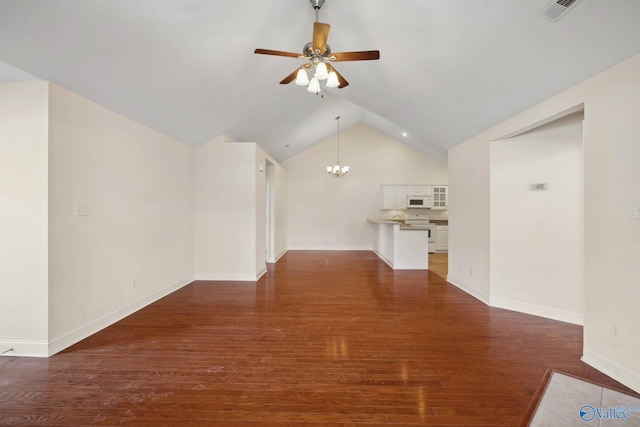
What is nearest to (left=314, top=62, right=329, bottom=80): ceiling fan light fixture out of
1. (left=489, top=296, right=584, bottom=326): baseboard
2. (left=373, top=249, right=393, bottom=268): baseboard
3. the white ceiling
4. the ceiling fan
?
the ceiling fan

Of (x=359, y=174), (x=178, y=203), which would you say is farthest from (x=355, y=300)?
(x=359, y=174)

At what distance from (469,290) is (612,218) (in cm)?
226

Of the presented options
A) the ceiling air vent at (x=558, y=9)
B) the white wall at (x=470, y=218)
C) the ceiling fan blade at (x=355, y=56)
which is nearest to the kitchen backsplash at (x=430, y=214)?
the white wall at (x=470, y=218)

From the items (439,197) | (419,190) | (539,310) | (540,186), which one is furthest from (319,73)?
(439,197)

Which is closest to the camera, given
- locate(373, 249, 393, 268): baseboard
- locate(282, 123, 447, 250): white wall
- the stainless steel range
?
locate(373, 249, 393, 268): baseboard

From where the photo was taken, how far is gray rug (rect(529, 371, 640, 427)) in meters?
1.55

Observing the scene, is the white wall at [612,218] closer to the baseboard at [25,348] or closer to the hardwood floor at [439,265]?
the hardwood floor at [439,265]

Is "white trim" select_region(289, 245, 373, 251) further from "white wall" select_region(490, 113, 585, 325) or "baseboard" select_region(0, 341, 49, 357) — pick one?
"baseboard" select_region(0, 341, 49, 357)

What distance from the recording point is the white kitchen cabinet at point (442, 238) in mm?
7898

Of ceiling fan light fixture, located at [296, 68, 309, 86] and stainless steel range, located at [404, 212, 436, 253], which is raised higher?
ceiling fan light fixture, located at [296, 68, 309, 86]

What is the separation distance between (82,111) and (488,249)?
4.88 metres

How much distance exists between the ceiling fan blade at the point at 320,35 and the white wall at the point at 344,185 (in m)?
6.24

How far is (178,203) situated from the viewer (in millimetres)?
4105

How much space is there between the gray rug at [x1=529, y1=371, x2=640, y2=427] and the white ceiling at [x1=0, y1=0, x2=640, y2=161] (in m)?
2.41
